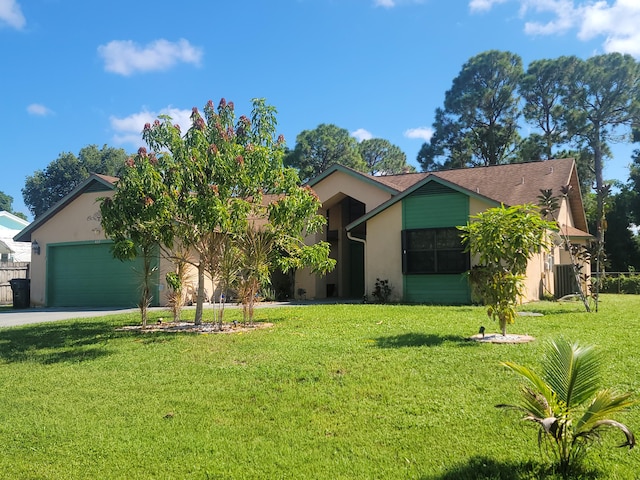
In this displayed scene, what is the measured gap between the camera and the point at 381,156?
54.4 meters

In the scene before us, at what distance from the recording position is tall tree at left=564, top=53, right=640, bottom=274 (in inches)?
1529

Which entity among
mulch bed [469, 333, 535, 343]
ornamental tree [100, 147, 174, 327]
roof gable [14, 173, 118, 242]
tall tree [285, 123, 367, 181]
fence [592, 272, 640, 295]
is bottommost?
mulch bed [469, 333, 535, 343]

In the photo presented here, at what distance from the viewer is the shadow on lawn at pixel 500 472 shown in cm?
381

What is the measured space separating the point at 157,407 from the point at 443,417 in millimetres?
3120

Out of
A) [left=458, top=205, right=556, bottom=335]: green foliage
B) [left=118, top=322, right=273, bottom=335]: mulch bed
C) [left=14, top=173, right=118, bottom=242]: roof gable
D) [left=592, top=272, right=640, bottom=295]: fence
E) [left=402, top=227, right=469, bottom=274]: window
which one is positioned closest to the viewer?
[left=458, top=205, right=556, bottom=335]: green foliage

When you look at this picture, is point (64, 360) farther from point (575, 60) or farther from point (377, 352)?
point (575, 60)

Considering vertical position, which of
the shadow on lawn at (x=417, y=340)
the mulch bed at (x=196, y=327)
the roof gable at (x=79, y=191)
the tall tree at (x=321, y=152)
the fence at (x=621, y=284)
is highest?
the tall tree at (x=321, y=152)

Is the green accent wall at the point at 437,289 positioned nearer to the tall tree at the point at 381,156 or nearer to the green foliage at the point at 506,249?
the green foliage at the point at 506,249

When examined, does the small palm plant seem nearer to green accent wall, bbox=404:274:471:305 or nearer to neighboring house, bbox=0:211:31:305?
green accent wall, bbox=404:274:471:305

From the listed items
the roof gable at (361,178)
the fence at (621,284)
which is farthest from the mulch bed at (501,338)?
the fence at (621,284)

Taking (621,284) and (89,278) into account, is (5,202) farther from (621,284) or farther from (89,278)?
(621,284)

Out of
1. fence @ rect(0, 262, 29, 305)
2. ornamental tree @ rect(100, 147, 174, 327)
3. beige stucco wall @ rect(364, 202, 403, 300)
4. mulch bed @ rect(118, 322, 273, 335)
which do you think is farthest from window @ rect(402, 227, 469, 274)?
fence @ rect(0, 262, 29, 305)

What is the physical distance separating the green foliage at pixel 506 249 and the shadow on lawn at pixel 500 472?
16.0 ft

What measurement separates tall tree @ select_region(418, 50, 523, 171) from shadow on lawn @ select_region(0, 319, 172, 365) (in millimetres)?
38536
